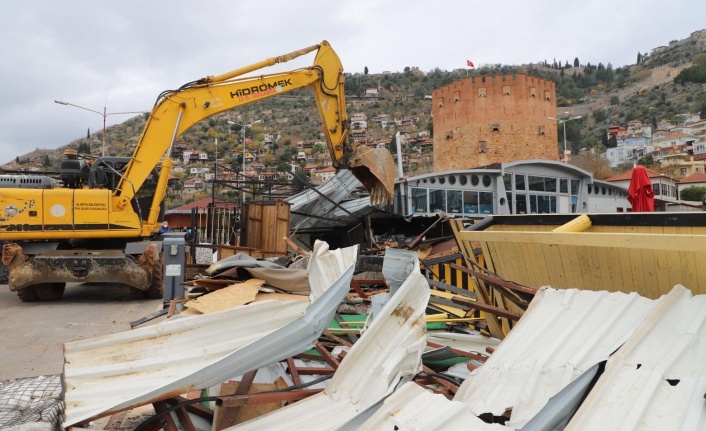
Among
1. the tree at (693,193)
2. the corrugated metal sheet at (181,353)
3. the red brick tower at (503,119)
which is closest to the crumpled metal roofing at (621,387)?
the corrugated metal sheet at (181,353)

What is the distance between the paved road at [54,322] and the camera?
17.8ft

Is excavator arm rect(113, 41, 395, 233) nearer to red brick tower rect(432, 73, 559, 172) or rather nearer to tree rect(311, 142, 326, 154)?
red brick tower rect(432, 73, 559, 172)

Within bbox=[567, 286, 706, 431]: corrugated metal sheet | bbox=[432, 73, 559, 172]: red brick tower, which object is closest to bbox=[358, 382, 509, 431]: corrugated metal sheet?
bbox=[567, 286, 706, 431]: corrugated metal sheet

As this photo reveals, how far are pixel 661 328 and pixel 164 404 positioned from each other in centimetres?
247

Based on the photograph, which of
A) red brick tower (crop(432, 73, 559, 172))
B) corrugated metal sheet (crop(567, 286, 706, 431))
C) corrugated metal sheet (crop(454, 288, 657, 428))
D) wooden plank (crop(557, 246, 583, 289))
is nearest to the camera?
corrugated metal sheet (crop(567, 286, 706, 431))

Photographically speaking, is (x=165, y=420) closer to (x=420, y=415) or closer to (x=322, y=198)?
(x=420, y=415)

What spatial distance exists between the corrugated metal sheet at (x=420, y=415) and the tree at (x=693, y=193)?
189ft

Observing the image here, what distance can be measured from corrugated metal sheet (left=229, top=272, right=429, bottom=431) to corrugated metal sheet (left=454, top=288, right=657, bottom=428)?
0.37 metres

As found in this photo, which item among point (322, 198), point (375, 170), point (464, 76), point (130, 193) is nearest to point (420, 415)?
point (375, 170)

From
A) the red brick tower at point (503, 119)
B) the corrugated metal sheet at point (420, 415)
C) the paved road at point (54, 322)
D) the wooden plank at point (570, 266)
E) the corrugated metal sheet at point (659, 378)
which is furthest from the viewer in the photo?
the red brick tower at point (503, 119)

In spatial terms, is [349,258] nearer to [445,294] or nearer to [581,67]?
[445,294]

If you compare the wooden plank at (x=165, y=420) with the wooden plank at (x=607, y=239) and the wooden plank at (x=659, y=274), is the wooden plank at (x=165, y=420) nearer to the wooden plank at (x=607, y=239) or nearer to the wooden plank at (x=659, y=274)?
the wooden plank at (x=607, y=239)

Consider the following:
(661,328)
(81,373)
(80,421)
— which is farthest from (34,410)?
(661,328)

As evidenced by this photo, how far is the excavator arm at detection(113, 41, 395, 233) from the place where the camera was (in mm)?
10180
